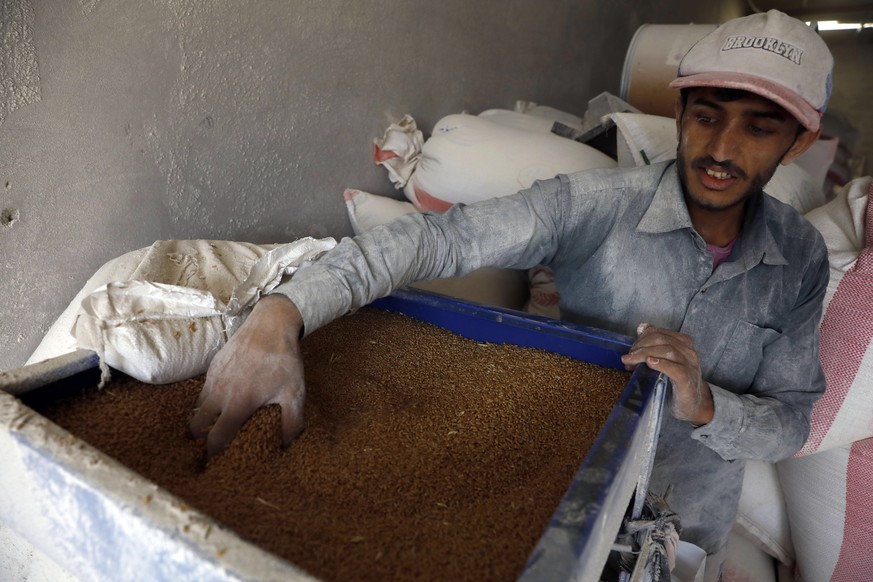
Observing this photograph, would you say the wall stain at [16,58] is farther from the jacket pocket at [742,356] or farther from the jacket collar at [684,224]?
the jacket pocket at [742,356]

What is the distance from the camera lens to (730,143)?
104 cm

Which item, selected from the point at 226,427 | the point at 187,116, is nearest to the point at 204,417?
the point at 226,427

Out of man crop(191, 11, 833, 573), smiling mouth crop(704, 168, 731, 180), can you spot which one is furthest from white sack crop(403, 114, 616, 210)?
smiling mouth crop(704, 168, 731, 180)

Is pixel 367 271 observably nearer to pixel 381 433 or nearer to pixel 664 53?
pixel 381 433

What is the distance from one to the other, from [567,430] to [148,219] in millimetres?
822

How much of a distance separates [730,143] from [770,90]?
11cm

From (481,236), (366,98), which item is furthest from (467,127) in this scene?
(481,236)

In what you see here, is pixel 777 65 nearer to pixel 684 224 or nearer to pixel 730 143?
pixel 730 143

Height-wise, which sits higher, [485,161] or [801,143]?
[801,143]

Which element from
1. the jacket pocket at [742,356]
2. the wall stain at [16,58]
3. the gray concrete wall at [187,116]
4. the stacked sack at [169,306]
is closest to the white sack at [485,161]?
the gray concrete wall at [187,116]

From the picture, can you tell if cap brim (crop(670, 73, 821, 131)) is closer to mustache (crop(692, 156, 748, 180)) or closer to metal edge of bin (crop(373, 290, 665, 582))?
mustache (crop(692, 156, 748, 180))

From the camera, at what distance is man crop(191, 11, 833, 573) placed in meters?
0.96

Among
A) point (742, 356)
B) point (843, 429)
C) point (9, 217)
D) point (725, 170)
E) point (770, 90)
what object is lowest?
point (843, 429)

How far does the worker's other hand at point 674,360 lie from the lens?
766 mm
